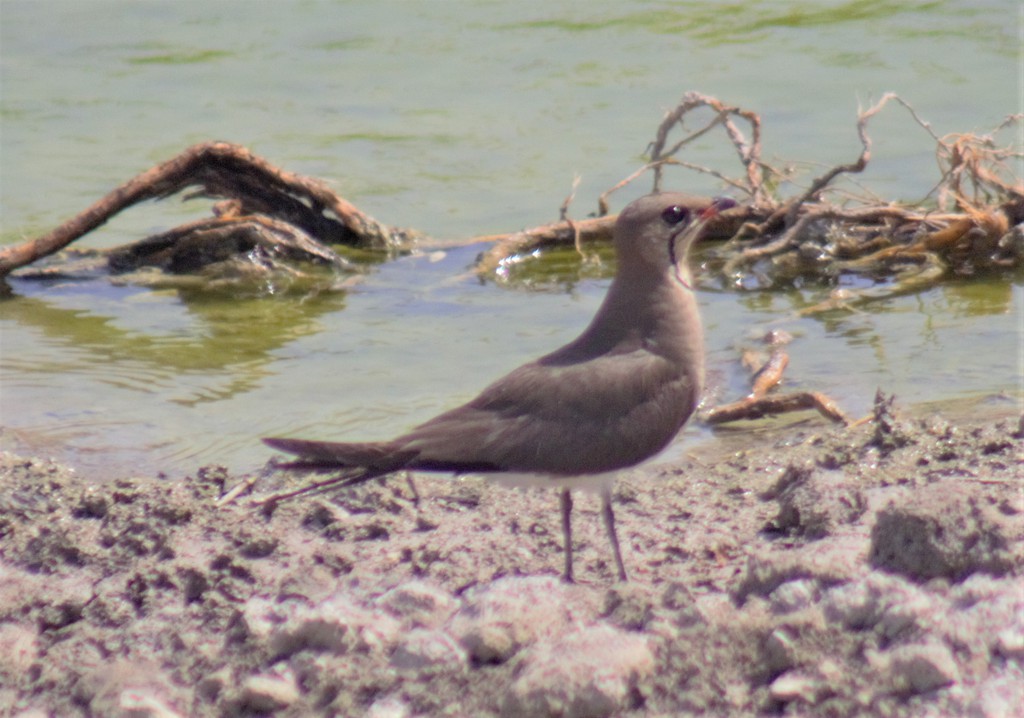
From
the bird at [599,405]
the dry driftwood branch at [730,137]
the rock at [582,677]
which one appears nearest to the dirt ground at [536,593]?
the rock at [582,677]

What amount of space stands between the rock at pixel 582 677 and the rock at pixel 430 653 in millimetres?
164

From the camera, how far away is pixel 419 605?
360 cm

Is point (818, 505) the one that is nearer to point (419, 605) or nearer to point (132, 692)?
point (419, 605)

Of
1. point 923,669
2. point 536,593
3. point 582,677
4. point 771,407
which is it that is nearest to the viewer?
point 923,669

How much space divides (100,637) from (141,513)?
71cm

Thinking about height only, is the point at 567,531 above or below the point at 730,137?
below

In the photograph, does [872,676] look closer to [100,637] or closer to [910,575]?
[910,575]

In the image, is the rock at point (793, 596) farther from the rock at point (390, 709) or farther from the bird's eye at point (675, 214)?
the bird's eye at point (675, 214)

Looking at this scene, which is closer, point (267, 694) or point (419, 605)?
point (267, 694)

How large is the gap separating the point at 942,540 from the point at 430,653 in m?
1.15

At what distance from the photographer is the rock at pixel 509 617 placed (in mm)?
3334

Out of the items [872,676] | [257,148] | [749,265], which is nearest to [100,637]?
[872,676]

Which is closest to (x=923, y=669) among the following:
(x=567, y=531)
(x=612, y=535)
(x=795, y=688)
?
(x=795, y=688)

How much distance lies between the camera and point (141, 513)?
4.55 meters
